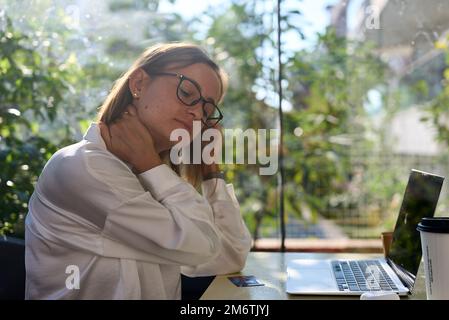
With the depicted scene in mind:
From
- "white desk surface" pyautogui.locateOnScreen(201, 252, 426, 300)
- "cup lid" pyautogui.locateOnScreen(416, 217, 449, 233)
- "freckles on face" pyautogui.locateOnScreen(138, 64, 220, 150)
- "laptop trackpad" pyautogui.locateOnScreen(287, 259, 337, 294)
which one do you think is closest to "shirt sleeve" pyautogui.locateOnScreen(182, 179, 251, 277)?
"white desk surface" pyautogui.locateOnScreen(201, 252, 426, 300)

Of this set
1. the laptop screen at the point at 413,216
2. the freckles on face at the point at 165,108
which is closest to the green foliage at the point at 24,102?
the freckles on face at the point at 165,108

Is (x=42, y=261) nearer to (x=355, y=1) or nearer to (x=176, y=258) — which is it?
(x=176, y=258)

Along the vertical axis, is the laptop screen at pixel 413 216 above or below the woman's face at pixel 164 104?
below

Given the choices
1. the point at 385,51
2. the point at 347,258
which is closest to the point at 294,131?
the point at 385,51

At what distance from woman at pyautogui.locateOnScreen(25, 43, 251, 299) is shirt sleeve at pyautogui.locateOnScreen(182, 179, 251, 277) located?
0.59 ft

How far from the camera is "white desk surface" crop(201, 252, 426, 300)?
49.4 inches

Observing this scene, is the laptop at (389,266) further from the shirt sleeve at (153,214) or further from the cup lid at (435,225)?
the shirt sleeve at (153,214)

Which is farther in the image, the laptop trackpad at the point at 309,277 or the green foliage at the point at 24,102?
the green foliage at the point at 24,102


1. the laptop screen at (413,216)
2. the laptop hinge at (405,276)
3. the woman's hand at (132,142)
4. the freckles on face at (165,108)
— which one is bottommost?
the laptop hinge at (405,276)

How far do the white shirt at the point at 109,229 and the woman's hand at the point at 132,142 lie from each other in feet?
0.08

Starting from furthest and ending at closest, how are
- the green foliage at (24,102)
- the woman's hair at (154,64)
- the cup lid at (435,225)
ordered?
the green foliage at (24,102) → the woman's hair at (154,64) → the cup lid at (435,225)

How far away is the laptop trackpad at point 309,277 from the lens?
128 centimetres

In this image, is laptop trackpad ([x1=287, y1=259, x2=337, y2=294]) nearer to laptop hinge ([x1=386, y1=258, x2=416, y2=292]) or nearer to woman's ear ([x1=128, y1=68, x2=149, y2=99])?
laptop hinge ([x1=386, y1=258, x2=416, y2=292])

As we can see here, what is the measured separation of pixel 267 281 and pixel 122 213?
0.46 metres
